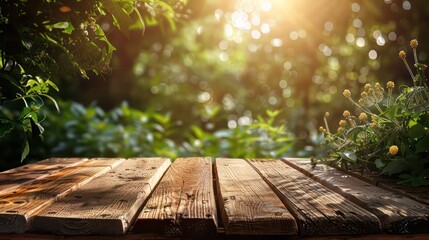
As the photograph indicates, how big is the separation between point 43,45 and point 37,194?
0.68 metres

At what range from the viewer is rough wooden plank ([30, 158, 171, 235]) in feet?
4.80

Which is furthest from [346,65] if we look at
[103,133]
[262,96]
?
[103,133]

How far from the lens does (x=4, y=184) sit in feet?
6.96

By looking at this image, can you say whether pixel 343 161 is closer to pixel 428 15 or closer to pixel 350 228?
pixel 350 228

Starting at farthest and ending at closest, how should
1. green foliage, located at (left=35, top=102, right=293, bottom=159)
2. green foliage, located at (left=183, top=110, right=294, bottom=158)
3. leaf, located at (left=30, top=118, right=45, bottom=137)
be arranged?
green foliage, located at (left=35, top=102, right=293, bottom=159) → green foliage, located at (left=183, top=110, right=294, bottom=158) → leaf, located at (left=30, top=118, right=45, bottom=137)

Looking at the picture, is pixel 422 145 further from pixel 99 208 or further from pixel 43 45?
pixel 43 45

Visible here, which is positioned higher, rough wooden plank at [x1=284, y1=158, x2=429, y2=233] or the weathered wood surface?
rough wooden plank at [x1=284, y1=158, x2=429, y2=233]

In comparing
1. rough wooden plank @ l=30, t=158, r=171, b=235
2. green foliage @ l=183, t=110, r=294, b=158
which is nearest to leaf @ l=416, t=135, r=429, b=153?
rough wooden plank @ l=30, t=158, r=171, b=235

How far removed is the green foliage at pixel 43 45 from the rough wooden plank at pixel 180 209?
1.93 ft

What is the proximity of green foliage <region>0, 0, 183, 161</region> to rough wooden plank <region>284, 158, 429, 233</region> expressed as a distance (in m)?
1.09

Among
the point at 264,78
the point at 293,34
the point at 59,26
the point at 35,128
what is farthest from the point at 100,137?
the point at 264,78

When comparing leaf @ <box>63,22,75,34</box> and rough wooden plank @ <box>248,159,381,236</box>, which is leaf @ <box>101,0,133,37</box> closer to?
leaf @ <box>63,22,75,34</box>

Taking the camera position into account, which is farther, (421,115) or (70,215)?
(421,115)

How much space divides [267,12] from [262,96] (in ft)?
18.7
